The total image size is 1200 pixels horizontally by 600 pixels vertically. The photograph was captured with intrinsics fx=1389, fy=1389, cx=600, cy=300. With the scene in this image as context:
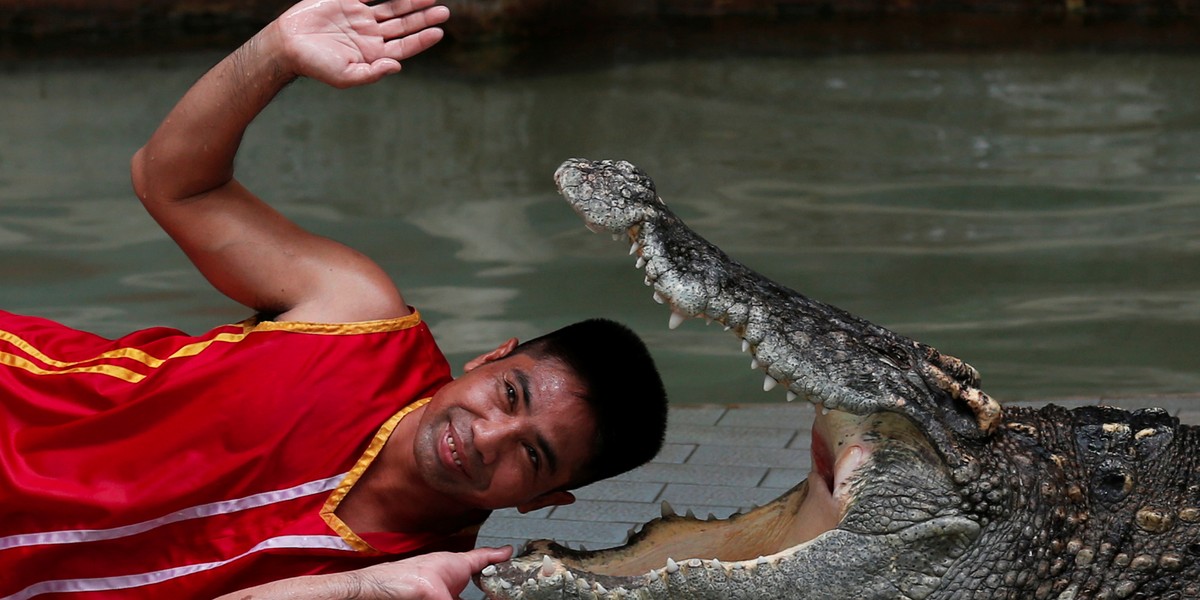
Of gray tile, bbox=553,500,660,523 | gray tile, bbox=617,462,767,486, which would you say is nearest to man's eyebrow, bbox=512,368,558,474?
gray tile, bbox=553,500,660,523

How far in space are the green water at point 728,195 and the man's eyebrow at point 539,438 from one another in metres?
2.18

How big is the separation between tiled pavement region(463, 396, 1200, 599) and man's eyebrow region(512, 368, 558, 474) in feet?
2.14

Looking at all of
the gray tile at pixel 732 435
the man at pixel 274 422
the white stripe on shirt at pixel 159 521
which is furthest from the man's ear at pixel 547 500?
the gray tile at pixel 732 435

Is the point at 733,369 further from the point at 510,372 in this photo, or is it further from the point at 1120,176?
the point at 1120,176

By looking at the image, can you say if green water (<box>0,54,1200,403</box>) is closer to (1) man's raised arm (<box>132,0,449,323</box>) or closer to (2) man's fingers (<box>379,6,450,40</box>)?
(1) man's raised arm (<box>132,0,449,323</box>)

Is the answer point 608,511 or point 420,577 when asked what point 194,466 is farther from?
point 608,511

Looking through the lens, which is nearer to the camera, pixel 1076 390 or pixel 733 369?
pixel 1076 390

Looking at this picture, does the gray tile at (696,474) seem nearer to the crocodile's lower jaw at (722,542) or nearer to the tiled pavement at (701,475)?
the tiled pavement at (701,475)

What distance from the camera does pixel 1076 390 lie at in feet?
15.1

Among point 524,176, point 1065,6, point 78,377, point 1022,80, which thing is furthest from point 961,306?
point 1065,6

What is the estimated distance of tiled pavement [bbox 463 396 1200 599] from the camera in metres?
3.39

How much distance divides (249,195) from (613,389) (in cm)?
84

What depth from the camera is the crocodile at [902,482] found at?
7.55 feet

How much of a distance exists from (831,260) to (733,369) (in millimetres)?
1480
